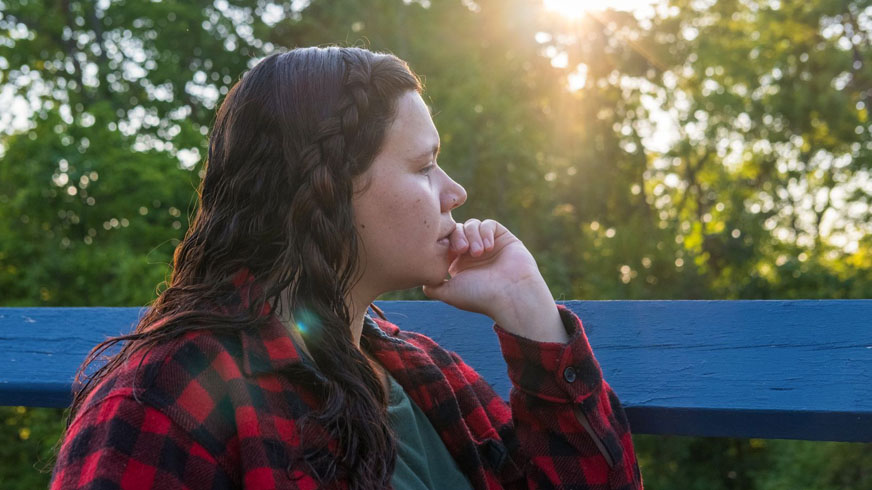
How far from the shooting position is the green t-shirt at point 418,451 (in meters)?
1.60

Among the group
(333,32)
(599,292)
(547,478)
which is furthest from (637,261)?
(547,478)

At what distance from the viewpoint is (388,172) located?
1.56m

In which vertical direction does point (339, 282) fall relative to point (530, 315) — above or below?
above

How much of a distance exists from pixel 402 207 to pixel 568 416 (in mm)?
542

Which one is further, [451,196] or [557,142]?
[557,142]

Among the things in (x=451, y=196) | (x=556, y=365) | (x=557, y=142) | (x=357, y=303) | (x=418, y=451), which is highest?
(x=451, y=196)

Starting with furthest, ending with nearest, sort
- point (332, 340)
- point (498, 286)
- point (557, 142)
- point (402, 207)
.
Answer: point (557, 142)
point (498, 286)
point (402, 207)
point (332, 340)

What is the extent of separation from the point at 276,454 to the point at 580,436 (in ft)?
2.29

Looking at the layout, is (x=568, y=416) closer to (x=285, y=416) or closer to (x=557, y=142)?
(x=285, y=416)

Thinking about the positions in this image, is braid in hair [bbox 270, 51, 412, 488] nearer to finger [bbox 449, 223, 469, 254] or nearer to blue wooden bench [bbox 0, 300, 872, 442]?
finger [bbox 449, 223, 469, 254]

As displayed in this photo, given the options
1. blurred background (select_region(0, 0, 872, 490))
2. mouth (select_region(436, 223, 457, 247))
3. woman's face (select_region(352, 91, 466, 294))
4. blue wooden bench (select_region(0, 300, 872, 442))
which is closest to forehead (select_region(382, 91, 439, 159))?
woman's face (select_region(352, 91, 466, 294))

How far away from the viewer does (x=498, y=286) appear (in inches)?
69.7

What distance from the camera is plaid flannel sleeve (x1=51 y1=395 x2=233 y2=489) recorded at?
3.75ft

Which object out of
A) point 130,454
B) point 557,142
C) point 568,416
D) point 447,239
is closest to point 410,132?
point 447,239
